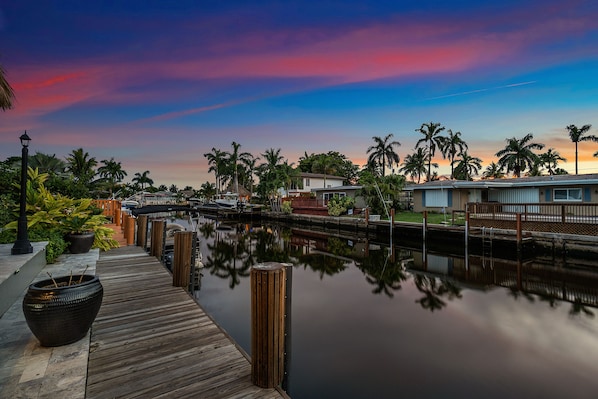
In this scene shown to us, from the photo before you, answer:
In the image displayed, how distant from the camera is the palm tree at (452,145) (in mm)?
42500

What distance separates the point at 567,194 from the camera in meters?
→ 21.6

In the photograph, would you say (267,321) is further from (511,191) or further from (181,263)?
(511,191)

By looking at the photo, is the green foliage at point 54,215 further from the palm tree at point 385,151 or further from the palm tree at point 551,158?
the palm tree at point 551,158

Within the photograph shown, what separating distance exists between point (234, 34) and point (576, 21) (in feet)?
52.3

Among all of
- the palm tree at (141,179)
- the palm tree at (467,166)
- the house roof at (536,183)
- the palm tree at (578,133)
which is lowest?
the house roof at (536,183)

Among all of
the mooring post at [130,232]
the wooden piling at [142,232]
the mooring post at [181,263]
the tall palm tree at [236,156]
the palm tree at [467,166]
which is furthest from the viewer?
the tall palm tree at [236,156]

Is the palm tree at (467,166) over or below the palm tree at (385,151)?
below

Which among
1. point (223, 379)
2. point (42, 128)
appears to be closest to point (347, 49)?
point (223, 379)

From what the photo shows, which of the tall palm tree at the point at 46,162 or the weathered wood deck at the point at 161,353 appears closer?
the weathered wood deck at the point at 161,353

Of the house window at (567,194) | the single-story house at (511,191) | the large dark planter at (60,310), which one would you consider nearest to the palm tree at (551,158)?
the single-story house at (511,191)

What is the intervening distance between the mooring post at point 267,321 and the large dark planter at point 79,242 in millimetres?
8224

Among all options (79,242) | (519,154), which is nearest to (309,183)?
(519,154)

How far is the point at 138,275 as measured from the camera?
6.73 m

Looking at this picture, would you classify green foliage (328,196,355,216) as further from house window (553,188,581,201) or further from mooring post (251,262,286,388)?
mooring post (251,262,286,388)
